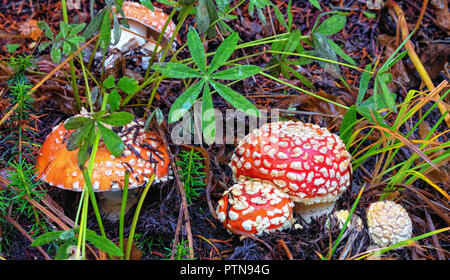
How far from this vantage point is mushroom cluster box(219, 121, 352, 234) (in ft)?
6.91

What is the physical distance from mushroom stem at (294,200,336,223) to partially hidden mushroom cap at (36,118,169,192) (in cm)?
80

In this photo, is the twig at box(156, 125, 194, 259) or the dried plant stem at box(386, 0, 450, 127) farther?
the dried plant stem at box(386, 0, 450, 127)

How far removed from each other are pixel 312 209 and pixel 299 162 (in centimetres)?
41

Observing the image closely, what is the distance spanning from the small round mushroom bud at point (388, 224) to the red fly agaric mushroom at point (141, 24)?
1967mm

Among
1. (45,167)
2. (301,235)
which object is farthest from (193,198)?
(45,167)

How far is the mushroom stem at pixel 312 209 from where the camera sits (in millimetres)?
2344

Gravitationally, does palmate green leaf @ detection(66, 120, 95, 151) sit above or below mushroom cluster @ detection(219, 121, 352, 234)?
above

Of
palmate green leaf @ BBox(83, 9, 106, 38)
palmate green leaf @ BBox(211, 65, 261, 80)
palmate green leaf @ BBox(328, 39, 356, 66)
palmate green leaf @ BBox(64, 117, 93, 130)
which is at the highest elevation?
palmate green leaf @ BBox(83, 9, 106, 38)

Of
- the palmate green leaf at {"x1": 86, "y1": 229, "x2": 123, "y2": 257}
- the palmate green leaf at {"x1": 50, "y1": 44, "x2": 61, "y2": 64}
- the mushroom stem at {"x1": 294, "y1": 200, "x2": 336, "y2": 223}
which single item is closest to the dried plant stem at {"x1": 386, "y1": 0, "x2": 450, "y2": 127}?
the mushroom stem at {"x1": 294, "y1": 200, "x2": 336, "y2": 223}

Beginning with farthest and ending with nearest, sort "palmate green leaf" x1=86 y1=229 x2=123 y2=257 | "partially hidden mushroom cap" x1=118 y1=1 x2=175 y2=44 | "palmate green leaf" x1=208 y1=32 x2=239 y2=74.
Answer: "partially hidden mushroom cap" x1=118 y1=1 x2=175 y2=44 → "palmate green leaf" x1=208 y1=32 x2=239 y2=74 → "palmate green leaf" x1=86 y1=229 x2=123 y2=257

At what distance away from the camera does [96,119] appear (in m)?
1.93

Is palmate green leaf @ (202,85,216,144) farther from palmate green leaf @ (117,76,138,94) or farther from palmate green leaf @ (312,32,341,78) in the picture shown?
palmate green leaf @ (312,32,341,78)
